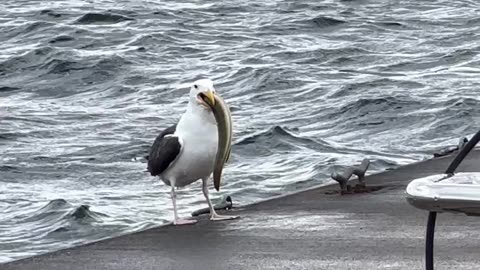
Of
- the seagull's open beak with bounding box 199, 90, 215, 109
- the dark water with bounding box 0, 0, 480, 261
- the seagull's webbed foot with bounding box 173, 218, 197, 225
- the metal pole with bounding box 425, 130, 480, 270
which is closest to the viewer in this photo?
the metal pole with bounding box 425, 130, 480, 270

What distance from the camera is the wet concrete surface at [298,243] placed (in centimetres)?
655

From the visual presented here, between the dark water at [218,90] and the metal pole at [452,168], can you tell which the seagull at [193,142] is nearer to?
the dark water at [218,90]

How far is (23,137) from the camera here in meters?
15.6

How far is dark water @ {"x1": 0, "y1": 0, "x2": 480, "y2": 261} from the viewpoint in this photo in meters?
11.4

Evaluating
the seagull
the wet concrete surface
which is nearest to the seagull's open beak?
the seagull

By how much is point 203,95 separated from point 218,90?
1148 cm

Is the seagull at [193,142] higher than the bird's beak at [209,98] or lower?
lower

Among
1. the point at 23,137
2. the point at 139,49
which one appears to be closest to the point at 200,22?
the point at 139,49

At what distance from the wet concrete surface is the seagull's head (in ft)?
2.45

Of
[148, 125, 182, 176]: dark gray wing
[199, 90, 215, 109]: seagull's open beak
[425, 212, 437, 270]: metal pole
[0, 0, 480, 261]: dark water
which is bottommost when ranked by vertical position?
[0, 0, 480, 261]: dark water

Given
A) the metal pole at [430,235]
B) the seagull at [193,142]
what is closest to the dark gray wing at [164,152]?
the seagull at [193,142]

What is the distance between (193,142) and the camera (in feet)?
24.8

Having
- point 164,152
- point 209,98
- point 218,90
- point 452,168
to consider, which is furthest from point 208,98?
point 218,90

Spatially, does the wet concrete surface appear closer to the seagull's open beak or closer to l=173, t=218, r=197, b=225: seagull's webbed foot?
l=173, t=218, r=197, b=225: seagull's webbed foot
